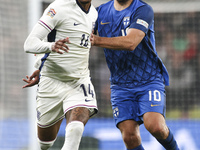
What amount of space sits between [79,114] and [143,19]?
1221 millimetres

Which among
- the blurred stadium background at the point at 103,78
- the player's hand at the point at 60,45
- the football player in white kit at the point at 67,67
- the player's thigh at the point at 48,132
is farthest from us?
the blurred stadium background at the point at 103,78

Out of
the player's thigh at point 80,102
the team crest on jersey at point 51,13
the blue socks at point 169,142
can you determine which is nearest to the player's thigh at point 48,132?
the player's thigh at point 80,102

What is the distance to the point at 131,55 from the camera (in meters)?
4.81

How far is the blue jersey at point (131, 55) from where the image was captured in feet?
15.7

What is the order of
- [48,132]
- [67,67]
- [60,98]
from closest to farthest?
[67,67]
[60,98]
[48,132]

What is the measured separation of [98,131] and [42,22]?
417 cm

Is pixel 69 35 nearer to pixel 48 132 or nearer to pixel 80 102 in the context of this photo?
pixel 80 102

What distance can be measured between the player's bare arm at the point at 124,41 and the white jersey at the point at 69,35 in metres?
0.43

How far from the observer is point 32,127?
7.18m

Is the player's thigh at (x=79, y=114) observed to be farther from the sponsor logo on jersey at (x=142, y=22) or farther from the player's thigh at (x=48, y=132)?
the sponsor logo on jersey at (x=142, y=22)

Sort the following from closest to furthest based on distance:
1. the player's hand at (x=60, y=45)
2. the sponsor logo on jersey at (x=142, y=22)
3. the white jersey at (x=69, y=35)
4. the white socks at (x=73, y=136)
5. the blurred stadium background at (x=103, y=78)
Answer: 1. the player's hand at (x=60, y=45)
2. the white socks at (x=73, y=136)
3. the white jersey at (x=69, y=35)
4. the sponsor logo on jersey at (x=142, y=22)
5. the blurred stadium background at (x=103, y=78)

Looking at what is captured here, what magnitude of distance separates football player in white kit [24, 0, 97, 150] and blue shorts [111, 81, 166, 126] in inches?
13.3

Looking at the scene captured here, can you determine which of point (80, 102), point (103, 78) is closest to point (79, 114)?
point (80, 102)

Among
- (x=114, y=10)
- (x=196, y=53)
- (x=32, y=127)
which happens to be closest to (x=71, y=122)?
(x=114, y=10)
